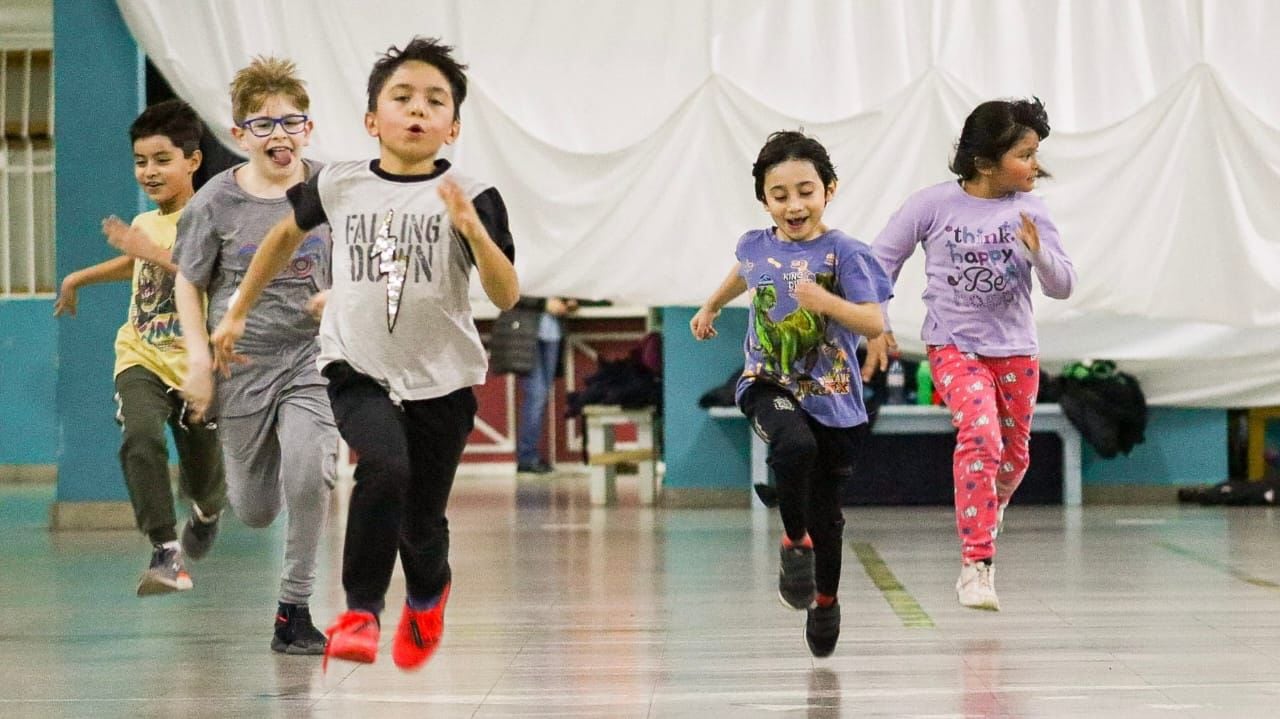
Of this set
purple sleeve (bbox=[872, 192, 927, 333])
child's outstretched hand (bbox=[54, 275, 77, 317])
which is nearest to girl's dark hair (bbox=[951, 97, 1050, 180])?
purple sleeve (bbox=[872, 192, 927, 333])

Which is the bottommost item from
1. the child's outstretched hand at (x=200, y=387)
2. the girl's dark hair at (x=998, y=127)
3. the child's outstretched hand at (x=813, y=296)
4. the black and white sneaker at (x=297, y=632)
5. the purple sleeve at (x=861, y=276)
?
the black and white sneaker at (x=297, y=632)

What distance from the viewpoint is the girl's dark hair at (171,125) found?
5473 mm

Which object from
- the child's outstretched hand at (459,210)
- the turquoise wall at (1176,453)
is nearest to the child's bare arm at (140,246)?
the child's outstretched hand at (459,210)

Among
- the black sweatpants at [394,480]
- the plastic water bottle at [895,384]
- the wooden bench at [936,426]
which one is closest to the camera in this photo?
the black sweatpants at [394,480]

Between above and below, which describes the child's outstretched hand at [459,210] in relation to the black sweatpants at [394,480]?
above

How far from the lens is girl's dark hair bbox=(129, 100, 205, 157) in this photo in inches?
215

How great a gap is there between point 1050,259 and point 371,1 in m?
5.48

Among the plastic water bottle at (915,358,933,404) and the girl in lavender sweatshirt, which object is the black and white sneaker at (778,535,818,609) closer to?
the girl in lavender sweatshirt

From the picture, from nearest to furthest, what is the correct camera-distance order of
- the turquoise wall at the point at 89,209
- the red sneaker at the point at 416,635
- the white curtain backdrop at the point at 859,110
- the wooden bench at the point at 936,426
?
the red sneaker at the point at 416,635
the turquoise wall at the point at 89,209
the white curtain backdrop at the point at 859,110
the wooden bench at the point at 936,426

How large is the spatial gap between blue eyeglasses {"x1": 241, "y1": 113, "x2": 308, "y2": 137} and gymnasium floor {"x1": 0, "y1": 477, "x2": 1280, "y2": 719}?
4.77 feet

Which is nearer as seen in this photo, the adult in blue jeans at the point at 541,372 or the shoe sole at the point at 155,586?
the shoe sole at the point at 155,586

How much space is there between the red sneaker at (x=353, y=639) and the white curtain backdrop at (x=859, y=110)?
6.47m

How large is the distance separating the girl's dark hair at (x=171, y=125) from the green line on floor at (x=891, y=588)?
2.75 meters

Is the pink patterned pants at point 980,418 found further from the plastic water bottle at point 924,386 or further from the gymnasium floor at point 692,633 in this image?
the plastic water bottle at point 924,386
